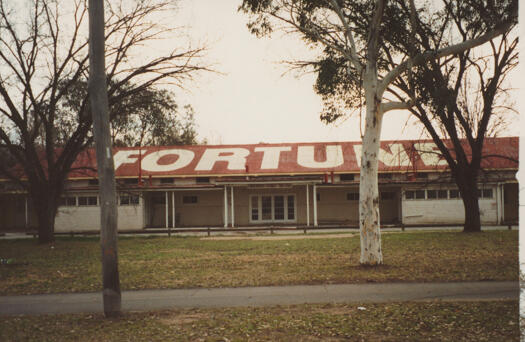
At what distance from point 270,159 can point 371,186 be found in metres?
20.5

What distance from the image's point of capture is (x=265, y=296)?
29.2 ft

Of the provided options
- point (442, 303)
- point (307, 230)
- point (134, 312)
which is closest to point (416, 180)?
point (307, 230)

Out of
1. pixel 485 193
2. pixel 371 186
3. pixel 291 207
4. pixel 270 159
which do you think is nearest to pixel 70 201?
pixel 270 159

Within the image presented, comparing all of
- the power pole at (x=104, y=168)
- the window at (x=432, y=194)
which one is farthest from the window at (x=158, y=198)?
the power pole at (x=104, y=168)

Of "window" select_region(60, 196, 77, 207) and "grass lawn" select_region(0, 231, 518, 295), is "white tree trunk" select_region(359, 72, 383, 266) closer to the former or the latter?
"grass lawn" select_region(0, 231, 518, 295)

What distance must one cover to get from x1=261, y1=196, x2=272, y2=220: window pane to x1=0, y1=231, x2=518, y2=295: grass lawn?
35.3 ft

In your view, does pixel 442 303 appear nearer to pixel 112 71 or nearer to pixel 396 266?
pixel 396 266

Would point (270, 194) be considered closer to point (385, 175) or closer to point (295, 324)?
point (385, 175)

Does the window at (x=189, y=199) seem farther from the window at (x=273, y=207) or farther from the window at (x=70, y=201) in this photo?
the window at (x=70, y=201)

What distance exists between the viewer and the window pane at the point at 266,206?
30694mm

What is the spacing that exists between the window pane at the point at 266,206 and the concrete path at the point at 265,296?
→ 68.7 ft

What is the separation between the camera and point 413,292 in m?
8.88

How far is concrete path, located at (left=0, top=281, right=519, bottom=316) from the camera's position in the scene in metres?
8.37

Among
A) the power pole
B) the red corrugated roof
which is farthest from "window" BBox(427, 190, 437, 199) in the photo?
the power pole
